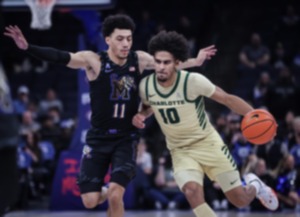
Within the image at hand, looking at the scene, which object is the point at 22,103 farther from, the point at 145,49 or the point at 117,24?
the point at 117,24

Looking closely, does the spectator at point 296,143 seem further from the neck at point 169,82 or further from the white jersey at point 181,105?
the neck at point 169,82

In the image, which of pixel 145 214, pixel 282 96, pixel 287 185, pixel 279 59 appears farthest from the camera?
pixel 279 59

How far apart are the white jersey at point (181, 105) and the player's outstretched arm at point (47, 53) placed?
2.18 feet

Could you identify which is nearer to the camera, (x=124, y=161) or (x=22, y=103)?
(x=124, y=161)

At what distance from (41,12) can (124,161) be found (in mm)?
6156

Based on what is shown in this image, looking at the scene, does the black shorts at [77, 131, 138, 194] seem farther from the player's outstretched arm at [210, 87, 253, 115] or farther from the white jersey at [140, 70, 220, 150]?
the player's outstretched arm at [210, 87, 253, 115]

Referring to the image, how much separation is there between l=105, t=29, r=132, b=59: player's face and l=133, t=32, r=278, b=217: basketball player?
317 mm

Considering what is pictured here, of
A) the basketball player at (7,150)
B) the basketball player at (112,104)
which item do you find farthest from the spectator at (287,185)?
the basketball player at (7,150)

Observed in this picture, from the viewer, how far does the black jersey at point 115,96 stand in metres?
7.55

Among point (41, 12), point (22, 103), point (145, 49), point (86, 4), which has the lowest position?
point (22, 103)

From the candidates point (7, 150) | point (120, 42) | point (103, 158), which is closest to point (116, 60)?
point (120, 42)

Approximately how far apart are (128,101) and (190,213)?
4927 millimetres

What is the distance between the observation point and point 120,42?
25.0 feet

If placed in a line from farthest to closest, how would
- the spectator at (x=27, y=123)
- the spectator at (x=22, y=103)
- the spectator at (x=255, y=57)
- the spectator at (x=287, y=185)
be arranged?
the spectator at (x=255, y=57)
the spectator at (x=22, y=103)
the spectator at (x=27, y=123)
the spectator at (x=287, y=185)
